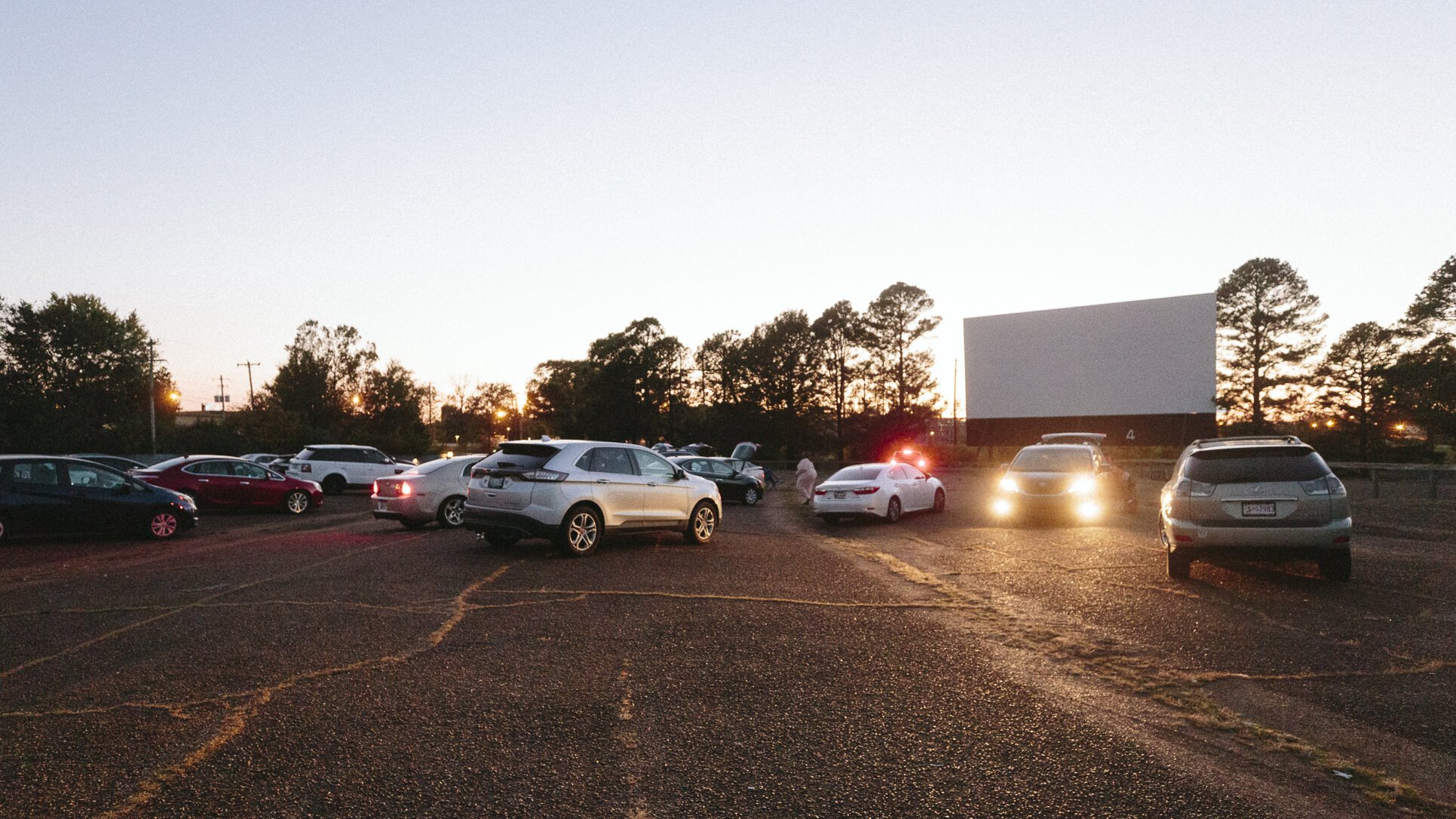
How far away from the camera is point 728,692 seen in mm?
5348

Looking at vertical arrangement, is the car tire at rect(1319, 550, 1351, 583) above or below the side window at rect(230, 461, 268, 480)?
below

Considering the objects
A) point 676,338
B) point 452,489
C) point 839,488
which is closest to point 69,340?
point 676,338

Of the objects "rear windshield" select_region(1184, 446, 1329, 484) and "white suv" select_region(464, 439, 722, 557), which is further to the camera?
"white suv" select_region(464, 439, 722, 557)

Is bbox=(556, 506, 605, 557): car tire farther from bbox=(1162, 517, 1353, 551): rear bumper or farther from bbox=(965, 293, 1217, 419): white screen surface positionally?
bbox=(965, 293, 1217, 419): white screen surface

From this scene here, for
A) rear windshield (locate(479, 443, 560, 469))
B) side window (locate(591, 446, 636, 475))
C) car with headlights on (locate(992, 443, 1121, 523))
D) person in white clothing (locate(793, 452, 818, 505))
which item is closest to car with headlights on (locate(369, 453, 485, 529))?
rear windshield (locate(479, 443, 560, 469))

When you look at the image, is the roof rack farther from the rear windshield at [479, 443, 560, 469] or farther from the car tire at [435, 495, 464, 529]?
the car tire at [435, 495, 464, 529]

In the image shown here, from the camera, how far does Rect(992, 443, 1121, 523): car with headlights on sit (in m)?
16.6

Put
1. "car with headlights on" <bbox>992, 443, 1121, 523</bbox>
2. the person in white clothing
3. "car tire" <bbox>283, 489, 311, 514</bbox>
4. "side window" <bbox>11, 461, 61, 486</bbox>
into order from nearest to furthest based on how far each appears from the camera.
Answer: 1. "side window" <bbox>11, 461, 61, 486</bbox>
2. "car with headlights on" <bbox>992, 443, 1121, 523</bbox>
3. "car tire" <bbox>283, 489, 311, 514</bbox>
4. the person in white clothing

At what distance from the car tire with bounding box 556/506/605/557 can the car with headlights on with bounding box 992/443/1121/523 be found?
8688 millimetres

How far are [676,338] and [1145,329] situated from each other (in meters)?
51.9

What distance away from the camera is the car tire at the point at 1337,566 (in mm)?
9195

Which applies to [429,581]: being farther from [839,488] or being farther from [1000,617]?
[839,488]

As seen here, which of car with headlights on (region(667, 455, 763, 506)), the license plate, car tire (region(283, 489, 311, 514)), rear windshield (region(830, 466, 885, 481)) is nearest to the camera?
the license plate

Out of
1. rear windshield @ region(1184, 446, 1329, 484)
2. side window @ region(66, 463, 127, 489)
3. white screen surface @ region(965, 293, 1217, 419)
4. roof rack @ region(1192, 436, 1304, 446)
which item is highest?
white screen surface @ region(965, 293, 1217, 419)
